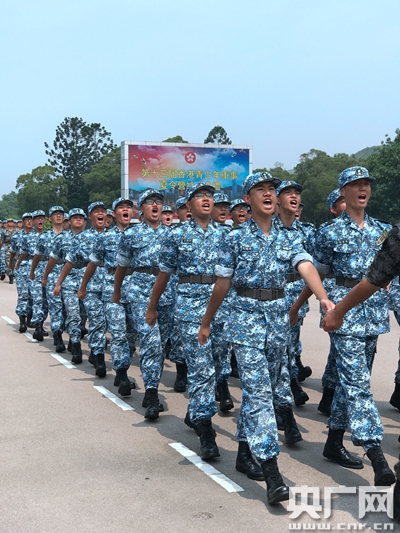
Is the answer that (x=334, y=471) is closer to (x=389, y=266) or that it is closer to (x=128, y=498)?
(x=128, y=498)

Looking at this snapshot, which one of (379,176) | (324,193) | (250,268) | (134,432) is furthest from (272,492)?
(324,193)

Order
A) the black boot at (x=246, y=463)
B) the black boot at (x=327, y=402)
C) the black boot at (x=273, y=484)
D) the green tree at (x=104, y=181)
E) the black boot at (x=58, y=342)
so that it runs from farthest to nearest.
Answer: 1. the green tree at (x=104, y=181)
2. the black boot at (x=58, y=342)
3. the black boot at (x=327, y=402)
4. the black boot at (x=246, y=463)
5. the black boot at (x=273, y=484)

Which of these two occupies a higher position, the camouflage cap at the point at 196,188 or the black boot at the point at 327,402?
the camouflage cap at the point at 196,188

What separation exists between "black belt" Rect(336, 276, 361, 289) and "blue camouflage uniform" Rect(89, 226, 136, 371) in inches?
117

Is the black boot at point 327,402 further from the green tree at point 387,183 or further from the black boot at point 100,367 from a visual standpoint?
the green tree at point 387,183

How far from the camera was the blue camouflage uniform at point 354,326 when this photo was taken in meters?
5.13

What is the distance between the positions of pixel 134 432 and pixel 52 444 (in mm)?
749

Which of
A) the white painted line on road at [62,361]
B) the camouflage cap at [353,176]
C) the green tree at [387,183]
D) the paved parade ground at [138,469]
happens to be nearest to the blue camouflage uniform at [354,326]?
the camouflage cap at [353,176]

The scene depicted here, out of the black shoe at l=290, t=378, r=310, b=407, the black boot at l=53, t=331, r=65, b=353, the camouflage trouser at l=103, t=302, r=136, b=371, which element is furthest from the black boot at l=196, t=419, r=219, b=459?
the black boot at l=53, t=331, r=65, b=353

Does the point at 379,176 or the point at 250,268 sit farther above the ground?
the point at 379,176

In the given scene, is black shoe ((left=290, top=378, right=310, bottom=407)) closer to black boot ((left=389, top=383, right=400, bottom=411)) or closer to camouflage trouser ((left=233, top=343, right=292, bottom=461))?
black boot ((left=389, top=383, right=400, bottom=411))

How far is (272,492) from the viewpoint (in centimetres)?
469

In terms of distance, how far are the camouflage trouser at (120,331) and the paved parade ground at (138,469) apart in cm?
40

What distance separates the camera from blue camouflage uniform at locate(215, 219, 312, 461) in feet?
16.2
